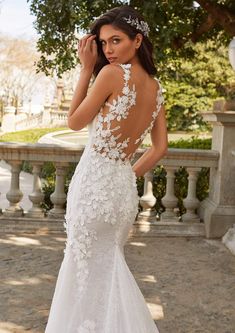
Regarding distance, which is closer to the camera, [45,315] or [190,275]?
[45,315]

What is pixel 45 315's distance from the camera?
3848mm

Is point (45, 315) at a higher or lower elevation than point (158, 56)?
lower

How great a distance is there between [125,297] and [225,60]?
2351 centimetres

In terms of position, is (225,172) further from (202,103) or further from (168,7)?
(202,103)

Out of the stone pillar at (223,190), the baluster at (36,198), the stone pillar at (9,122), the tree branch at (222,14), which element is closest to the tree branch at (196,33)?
the tree branch at (222,14)

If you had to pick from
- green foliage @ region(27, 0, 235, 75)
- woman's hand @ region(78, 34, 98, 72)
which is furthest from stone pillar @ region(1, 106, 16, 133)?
woman's hand @ region(78, 34, 98, 72)

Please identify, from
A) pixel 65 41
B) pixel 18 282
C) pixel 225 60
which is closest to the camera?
pixel 18 282

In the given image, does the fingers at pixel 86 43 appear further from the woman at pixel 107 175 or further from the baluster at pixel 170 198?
the baluster at pixel 170 198

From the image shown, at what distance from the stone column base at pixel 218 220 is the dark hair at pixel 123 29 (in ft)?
12.4

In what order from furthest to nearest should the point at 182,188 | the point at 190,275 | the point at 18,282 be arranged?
the point at 182,188 → the point at 190,275 → the point at 18,282

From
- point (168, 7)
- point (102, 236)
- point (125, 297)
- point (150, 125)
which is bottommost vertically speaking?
point (125, 297)

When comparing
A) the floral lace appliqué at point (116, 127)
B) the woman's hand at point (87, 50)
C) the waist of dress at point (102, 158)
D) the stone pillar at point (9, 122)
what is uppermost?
the woman's hand at point (87, 50)

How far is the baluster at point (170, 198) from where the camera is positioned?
20.6ft

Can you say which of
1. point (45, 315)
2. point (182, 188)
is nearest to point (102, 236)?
point (45, 315)
